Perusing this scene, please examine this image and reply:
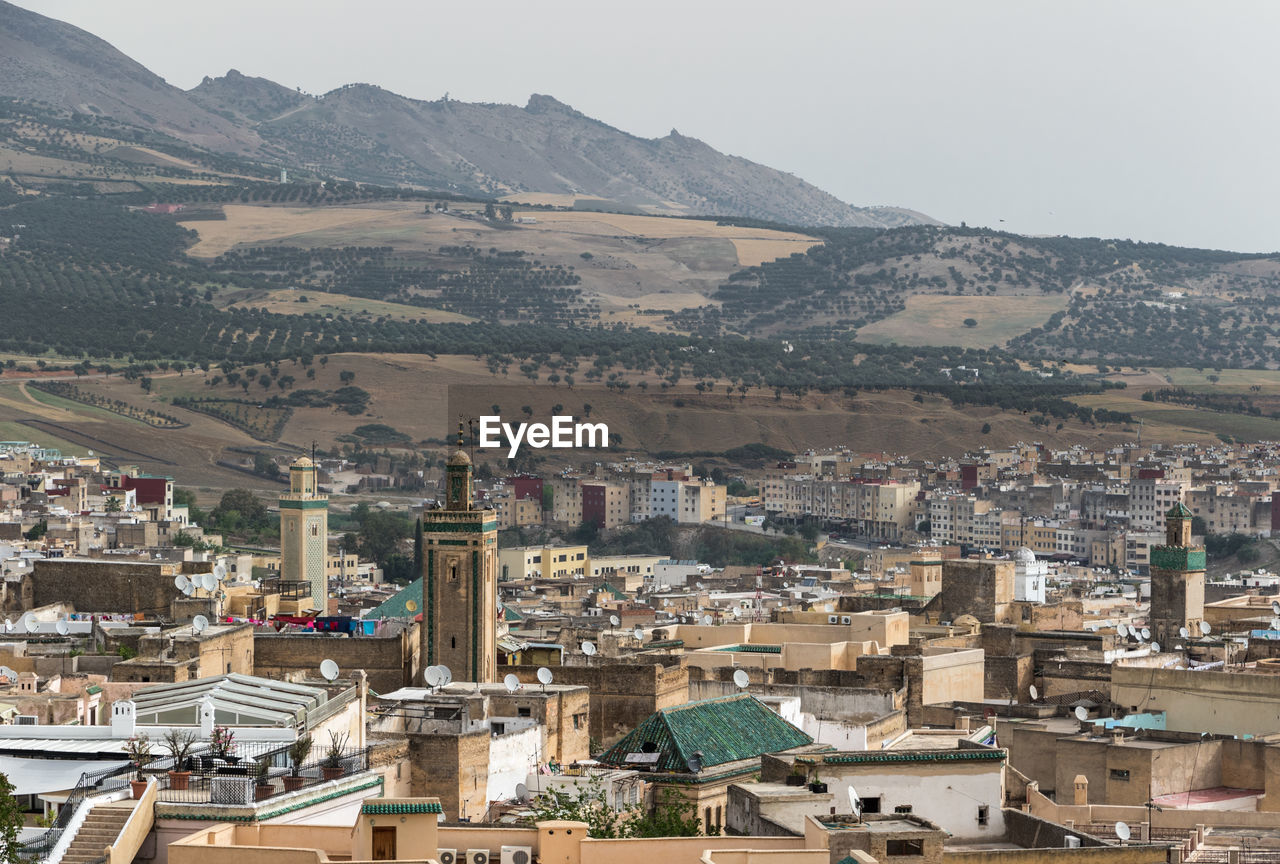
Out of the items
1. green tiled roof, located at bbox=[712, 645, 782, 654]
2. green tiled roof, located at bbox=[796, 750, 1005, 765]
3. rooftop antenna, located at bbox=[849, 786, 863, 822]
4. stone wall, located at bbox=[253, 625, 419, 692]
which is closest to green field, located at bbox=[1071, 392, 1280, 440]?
green tiled roof, located at bbox=[712, 645, 782, 654]

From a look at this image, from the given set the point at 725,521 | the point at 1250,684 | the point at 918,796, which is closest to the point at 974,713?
the point at 1250,684

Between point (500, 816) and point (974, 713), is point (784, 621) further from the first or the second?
point (500, 816)

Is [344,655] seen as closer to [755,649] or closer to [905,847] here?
A: [755,649]

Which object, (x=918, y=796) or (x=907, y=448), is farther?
(x=907, y=448)

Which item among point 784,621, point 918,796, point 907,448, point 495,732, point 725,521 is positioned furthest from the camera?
point 907,448

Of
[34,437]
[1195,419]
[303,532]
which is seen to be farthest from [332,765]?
[1195,419]

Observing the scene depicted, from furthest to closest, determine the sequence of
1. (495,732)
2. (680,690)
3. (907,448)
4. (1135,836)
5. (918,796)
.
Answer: (907,448)
(680,690)
(495,732)
(1135,836)
(918,796)

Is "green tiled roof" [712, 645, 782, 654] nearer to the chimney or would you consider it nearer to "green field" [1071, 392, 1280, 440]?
the chimney
